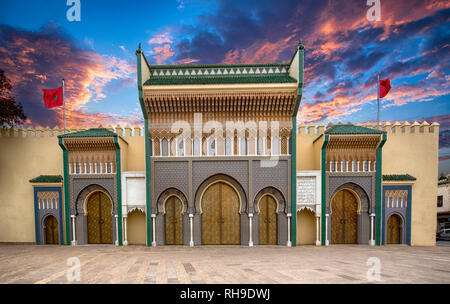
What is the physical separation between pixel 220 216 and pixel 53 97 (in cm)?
1062

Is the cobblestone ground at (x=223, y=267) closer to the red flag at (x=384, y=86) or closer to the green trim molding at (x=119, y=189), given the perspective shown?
the green trim molding at (x=119, y=189)

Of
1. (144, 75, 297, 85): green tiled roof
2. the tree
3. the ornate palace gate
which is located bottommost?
the ornate palace gate

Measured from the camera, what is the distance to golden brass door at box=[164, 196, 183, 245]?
8.95 metres

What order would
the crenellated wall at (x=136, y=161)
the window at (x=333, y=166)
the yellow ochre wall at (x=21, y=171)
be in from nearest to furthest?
the window at (x=333, y=166) < the crenellated wall at (x=136, y=161) < the yellow ochre wall at (x=21, y=171)

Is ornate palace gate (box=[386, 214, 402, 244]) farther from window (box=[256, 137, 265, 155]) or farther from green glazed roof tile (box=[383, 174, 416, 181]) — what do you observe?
window (box=[256, 137, 265, 155])

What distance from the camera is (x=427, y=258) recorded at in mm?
6773

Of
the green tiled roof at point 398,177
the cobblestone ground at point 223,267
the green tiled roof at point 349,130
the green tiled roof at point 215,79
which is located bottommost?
the cobblestone ground at point 223,267

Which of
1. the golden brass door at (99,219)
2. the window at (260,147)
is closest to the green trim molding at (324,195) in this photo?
the window at (260,147)

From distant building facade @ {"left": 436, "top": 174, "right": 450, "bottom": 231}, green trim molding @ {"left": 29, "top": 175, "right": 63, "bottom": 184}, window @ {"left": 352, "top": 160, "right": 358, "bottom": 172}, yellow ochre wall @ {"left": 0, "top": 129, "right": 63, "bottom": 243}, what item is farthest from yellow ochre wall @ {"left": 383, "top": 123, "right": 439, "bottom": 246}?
yellow ochre wall @ {"left": 0, "top": 129, "right": 63, "bottom": 243}

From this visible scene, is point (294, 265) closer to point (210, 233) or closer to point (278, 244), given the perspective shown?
point (278, 244)

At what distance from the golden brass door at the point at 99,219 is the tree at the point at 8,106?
597 centimetres

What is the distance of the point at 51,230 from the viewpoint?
9.52 meters

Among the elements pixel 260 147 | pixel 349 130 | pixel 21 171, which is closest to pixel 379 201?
pixel 349 130

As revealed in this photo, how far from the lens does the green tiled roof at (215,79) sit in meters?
8.70
